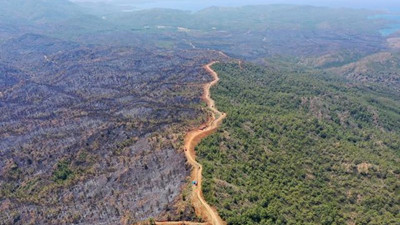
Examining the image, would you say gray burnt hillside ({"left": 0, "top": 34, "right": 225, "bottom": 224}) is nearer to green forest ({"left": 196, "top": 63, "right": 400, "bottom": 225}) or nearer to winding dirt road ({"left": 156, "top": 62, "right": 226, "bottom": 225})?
winding dirt road ({"left": 156, "top": 62, "right": 226, "bottom": 225})

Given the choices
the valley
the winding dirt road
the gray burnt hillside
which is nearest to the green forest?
the valley

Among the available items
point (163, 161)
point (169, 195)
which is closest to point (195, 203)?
point (169, 195)

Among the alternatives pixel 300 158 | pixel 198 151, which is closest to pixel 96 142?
pixel 198 151

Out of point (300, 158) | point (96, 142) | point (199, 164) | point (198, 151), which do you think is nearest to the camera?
point (199, 164)

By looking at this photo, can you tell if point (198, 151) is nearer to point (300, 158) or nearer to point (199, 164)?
point (199, 164)

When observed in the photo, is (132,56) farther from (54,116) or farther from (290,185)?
Answer: (290,185)

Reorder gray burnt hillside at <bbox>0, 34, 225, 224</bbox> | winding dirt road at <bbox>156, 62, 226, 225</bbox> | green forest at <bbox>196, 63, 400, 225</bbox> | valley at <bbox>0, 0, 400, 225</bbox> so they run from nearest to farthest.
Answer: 1. winding dirt road at <bbox>156, 62, 226, 225</bbox>
2. green forest at <bbox>196, 63, 400, 225</bbox>
3. valley at <bbox>0, 0, 400, 225</bbox>
4. gray burnt hillside at <bbox>0, 34, 225, 224</bbox>

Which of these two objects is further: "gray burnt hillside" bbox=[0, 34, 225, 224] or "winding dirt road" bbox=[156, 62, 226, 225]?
"gray burnt hillside" bbox=[0, 34, 225, 224]
